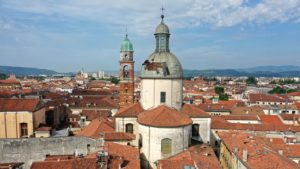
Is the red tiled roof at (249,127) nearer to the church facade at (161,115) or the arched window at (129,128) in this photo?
the church facade at (161,115)

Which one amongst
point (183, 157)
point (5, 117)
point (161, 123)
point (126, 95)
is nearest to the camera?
point (183, 157)

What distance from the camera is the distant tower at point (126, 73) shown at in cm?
5228

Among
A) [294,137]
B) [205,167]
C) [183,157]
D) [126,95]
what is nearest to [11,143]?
[183,157]

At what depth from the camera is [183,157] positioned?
29.0 meters

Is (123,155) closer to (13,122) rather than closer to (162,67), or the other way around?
(162,67)

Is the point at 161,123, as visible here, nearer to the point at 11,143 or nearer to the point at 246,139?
the point at 246,139

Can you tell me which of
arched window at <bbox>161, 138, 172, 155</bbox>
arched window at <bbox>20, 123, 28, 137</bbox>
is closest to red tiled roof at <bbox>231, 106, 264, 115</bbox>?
arched window at <bbox>161, 138, 172, 155</bbox>

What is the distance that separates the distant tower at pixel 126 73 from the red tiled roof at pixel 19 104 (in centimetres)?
1707

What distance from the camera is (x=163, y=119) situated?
3123 centimetres

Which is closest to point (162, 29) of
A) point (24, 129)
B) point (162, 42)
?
point (162, 42)

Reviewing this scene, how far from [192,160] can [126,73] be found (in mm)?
28848

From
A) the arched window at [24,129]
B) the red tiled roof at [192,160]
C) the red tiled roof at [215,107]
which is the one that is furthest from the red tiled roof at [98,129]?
the red tiled roof at [215,107]

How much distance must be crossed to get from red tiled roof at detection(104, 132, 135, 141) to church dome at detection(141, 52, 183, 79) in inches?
310

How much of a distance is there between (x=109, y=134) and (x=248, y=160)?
52.8 feet
